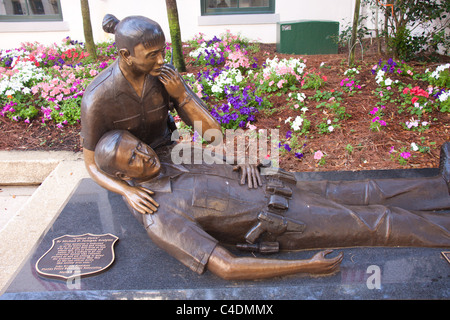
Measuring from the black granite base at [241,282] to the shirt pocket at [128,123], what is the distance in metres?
0.87

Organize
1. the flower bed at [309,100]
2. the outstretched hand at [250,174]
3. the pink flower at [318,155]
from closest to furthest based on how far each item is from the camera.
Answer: the outstretched hand at [250,174]
the pink flower at [318,155]
the flower bed at [309,100]

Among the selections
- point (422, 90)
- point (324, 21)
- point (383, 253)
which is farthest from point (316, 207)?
point (324, 21)

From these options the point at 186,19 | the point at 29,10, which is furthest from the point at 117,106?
the point at 29,10

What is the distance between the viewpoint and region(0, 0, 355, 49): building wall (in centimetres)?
804

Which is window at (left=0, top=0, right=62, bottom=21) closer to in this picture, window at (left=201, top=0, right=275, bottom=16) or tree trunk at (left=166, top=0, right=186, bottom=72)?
window at (left=201, top=0, right=275, bottom=16)

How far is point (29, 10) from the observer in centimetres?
859

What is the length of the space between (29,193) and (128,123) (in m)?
3.14

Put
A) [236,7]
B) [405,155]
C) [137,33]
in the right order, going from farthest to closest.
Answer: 1. [236,7]
2. [405,155]
3. [137,33]

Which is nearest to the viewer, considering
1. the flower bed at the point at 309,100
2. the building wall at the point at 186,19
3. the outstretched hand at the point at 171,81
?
the outstretched hand at the point at 171,81

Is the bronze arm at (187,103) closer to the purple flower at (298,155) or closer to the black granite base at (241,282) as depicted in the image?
the black granite base at (241,282)

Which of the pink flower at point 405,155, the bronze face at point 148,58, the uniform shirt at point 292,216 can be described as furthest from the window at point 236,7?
the uniform shirt at point 292,216

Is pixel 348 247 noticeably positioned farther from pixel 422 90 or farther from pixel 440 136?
pixel 422 90

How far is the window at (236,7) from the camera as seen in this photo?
838cm

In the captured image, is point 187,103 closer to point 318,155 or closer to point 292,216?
Answer: point 292,216
